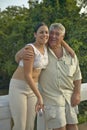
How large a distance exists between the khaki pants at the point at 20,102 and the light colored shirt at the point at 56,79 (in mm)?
148

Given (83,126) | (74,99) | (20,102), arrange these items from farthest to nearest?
(83,126)
(74,99)
(20,102)

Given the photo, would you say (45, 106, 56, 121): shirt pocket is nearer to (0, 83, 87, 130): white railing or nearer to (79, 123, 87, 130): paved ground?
(0, 83, 87, 130): white railing

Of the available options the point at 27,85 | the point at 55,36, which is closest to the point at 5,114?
the point at 27,85

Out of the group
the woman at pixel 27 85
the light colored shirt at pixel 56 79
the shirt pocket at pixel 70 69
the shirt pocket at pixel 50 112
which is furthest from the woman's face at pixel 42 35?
the shirt pocket at pixel 50 112

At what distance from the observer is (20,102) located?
261 cm

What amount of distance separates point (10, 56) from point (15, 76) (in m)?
3.72

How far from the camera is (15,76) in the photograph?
264 cm

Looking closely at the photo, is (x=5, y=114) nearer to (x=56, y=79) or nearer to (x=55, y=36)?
(x=56, y=79)

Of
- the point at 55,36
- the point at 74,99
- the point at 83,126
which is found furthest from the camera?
the point at 83,126

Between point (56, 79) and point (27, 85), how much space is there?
26 centimetres

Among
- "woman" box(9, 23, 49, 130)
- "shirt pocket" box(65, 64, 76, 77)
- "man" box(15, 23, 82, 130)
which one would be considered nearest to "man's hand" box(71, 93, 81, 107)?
"man" box(15, 23, 82, 130)

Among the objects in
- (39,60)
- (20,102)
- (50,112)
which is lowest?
(50,112)

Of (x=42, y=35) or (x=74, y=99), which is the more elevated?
(x=42, y=35)

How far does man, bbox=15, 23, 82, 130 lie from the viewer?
108 inches
